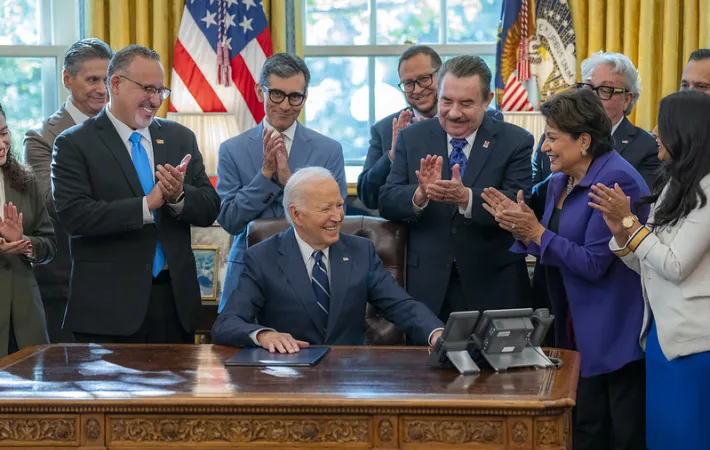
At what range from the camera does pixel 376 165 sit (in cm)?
442

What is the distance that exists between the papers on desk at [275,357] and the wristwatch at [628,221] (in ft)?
3.72

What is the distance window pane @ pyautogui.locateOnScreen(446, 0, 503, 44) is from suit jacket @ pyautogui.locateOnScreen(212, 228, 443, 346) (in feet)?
10.3

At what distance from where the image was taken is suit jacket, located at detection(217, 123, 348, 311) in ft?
13.8

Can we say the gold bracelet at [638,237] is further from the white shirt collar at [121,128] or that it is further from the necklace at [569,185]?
the white shirt collar at [121,128]

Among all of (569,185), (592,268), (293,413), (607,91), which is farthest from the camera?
(607,91)

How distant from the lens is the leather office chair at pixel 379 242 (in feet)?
13.2

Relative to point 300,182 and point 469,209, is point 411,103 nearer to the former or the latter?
point 469,209

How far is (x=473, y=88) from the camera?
396cm

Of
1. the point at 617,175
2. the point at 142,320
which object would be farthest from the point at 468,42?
the point at 142,320

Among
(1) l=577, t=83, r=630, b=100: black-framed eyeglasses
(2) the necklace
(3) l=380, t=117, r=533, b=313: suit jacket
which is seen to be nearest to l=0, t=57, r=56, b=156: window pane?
(3) l=380, t=117, r=533, b=313: suit jacket

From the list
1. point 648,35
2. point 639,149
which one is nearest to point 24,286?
point 639,149

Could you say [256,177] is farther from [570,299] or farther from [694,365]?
[694,365]

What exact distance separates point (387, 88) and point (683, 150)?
11.1 feet

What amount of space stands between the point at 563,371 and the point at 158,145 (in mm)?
1928
